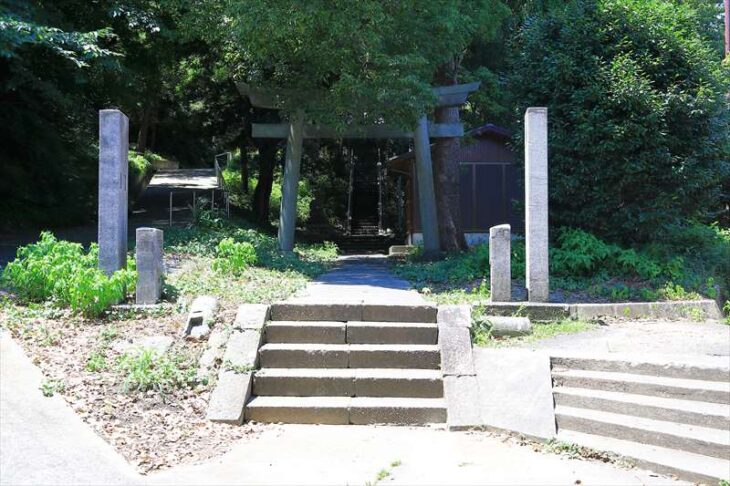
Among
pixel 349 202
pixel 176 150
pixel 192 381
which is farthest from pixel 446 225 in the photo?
pixel 176 150

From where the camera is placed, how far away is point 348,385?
23.6 ft

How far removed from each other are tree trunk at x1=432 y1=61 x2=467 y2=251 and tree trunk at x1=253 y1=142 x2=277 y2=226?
32.1 feet

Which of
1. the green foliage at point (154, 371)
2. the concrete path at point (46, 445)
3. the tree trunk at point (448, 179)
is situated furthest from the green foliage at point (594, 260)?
the concrete path at point (46, 445)

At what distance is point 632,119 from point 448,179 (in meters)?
7.87

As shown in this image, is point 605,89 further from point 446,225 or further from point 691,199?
point 446,225

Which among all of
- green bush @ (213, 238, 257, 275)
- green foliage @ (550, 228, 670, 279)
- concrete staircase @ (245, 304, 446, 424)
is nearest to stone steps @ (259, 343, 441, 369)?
concrete staircase @ (245, 304, 446, 424)

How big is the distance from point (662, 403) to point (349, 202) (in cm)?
2611

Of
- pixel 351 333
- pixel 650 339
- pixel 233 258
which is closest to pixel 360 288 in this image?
pixel 233 258

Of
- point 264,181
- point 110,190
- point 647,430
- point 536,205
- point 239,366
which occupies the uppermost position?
point 264,181

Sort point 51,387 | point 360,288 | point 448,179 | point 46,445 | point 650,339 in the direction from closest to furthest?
point 46,445, point 51,387, point 650,339, point 360,288, point 448,179

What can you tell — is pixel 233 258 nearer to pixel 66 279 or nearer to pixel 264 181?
pixel 66 279

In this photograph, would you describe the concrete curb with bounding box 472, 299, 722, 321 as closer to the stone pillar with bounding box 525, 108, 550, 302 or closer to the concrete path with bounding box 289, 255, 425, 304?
the stone pillar with bounding box 525, 108, 550, 302

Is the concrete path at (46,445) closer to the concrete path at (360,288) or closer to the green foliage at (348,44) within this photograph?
the concrete path at (360,288)

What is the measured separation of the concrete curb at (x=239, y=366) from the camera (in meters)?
6.56
